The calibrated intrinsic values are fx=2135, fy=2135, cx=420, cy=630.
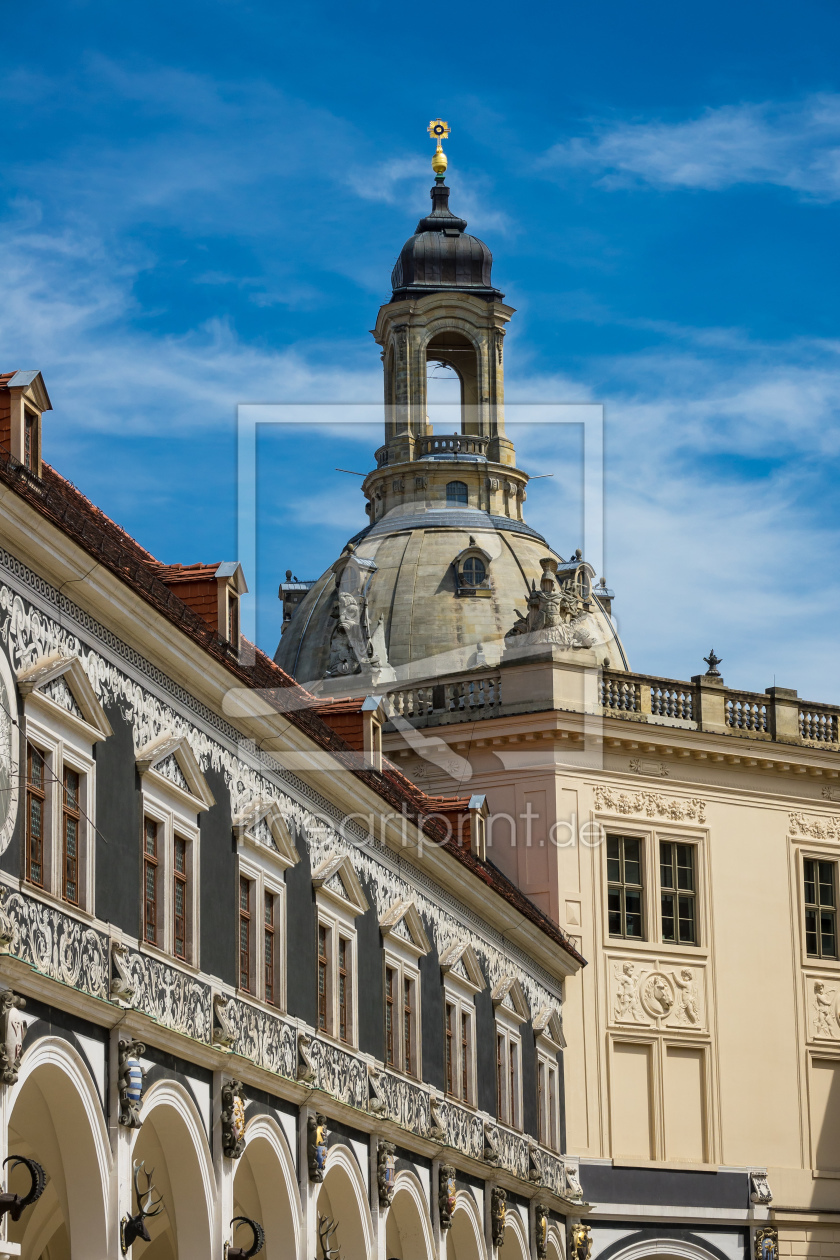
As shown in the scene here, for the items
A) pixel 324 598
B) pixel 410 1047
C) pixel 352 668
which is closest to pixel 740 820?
pixel 410 1047

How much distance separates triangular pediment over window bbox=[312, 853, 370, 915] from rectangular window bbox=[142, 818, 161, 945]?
511cm

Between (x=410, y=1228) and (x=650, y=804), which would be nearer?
(x=410, y=1228)

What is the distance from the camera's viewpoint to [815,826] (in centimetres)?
4547

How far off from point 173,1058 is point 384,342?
180 ft

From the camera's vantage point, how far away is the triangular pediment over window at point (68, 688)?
1839 centimetres

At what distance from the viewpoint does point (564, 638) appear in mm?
44906

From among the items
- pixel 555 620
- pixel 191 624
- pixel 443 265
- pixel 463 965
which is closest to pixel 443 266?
pixel 443 265

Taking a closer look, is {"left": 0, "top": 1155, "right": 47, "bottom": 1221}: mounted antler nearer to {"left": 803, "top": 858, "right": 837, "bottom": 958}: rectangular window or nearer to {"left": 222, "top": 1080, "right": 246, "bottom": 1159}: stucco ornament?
{"left": 222, "top": 1080, "right": 246, "bottom": 1159}: stucco ornament

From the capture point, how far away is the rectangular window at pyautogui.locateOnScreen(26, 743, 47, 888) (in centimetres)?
1817

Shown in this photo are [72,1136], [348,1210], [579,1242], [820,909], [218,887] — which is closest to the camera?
[72,1136]

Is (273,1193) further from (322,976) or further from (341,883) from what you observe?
(341,883)

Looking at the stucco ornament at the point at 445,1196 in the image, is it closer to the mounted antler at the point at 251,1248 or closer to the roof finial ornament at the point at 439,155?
the mounted antler at the point at 251,1248

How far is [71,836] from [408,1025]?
11.8m

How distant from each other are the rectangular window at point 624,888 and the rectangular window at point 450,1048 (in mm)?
11473
